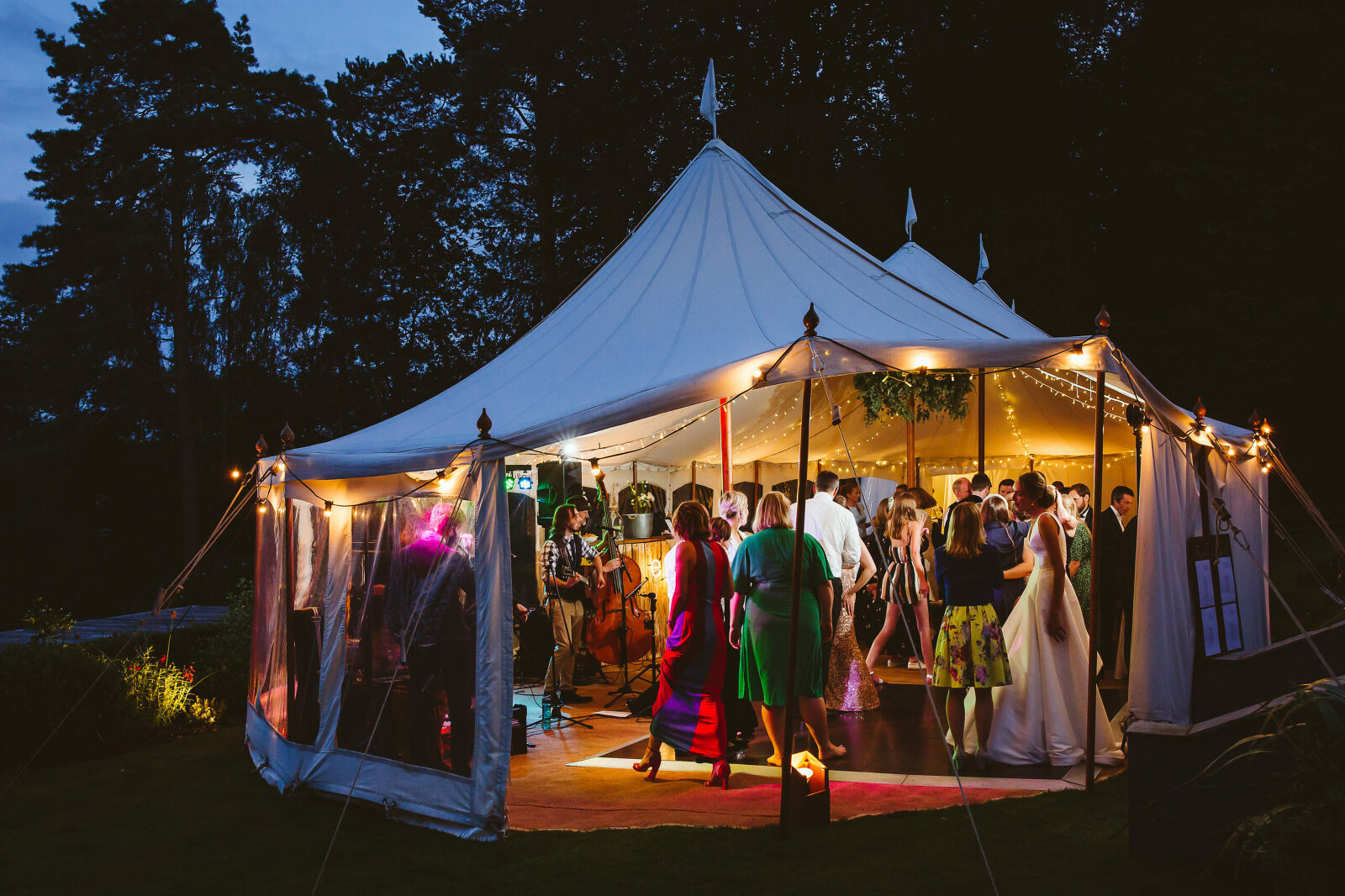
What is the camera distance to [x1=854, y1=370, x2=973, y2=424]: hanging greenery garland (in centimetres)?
1023

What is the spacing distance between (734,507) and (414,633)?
2754mm

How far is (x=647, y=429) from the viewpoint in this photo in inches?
392

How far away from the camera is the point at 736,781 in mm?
5816

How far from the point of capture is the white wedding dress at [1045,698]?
19.2 feet

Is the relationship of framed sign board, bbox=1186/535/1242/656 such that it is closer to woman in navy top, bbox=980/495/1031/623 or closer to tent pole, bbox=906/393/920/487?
woman in navy top, bbox=980/495/1031/623

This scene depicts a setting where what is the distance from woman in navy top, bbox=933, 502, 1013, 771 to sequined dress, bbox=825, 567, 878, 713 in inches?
65.0

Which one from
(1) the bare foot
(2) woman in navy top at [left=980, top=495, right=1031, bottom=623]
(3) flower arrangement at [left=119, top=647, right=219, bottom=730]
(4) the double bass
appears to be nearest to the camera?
(1) the bare foot

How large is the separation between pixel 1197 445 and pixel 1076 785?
95.4 inches

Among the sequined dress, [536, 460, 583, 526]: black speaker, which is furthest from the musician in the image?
[536, 460, 583, 526]: black speaker

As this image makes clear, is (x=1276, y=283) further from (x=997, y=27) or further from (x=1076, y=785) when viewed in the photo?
(x=1076, y=785)

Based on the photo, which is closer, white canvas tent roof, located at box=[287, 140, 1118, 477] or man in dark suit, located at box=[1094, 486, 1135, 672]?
white canvas tent roof, located at box=[287, 140, 1118, 477]

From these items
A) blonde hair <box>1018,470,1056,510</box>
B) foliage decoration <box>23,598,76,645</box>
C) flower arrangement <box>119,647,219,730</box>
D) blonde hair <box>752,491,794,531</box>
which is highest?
blonde hair <box>1018,470,1056,510</box>

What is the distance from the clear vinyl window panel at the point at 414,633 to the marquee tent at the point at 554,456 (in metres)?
0.02

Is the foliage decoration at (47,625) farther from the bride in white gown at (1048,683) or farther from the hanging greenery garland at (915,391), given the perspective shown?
the hanging greenery garland at (915,391)
